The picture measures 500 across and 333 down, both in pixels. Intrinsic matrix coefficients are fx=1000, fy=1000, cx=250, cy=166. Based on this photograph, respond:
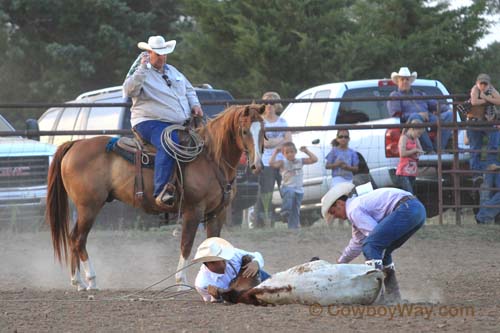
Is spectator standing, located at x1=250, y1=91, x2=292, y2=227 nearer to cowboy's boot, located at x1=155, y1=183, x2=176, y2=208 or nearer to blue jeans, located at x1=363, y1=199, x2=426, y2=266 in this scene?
cowboy's boot, located at x1=155, y1=183, x2=176, y2=208

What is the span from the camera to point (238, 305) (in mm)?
7762

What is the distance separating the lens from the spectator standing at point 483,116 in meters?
13.5

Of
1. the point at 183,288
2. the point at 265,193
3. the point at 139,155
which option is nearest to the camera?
the point at 183,288

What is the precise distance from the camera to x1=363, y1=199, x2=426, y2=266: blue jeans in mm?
7844

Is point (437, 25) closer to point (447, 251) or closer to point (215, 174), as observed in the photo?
point (447, 251)

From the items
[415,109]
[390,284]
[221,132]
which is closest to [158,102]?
[221,132]

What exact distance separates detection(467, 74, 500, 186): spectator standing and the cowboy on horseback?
501 centimetres

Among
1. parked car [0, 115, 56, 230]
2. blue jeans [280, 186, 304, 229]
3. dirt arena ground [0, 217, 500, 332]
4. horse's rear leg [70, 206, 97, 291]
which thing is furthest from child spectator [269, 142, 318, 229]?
horse's rear leg [70, 206, 97, 291]

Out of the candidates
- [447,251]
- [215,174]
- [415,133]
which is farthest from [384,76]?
[215,174]

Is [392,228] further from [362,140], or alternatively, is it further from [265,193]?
[362,140]

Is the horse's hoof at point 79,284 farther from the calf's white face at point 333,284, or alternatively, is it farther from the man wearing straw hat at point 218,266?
the calf's white face at point 333,284

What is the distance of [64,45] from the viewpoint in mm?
28391

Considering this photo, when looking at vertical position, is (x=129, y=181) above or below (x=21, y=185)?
above

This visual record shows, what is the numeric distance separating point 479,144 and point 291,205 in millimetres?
2714
